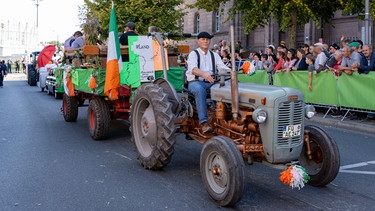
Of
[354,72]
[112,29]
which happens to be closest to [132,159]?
[112,29]

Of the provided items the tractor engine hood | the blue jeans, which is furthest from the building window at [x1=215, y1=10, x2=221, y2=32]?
the tractor engine hood

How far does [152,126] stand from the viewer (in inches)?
263

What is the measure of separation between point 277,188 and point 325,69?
7.91 meters

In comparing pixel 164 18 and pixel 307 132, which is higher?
pixel 164 18

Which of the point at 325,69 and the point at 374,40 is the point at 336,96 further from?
the point at 374,40

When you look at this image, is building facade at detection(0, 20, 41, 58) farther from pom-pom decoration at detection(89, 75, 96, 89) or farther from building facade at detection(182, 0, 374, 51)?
pom-pom decoration at detection(89, 75, 96, 89)

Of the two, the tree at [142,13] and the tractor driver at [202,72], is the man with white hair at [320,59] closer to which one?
the tractor driver at [202,72]

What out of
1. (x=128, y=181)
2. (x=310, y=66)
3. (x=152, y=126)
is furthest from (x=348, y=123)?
(x=128, y=181)

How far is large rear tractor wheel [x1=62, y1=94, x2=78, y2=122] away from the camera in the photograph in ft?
37.8

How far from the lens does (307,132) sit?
5617 millimetres

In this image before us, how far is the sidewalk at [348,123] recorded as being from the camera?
11.0 meters

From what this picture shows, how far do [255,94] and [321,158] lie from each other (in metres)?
1.29

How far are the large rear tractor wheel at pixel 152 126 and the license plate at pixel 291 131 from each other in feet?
5.45

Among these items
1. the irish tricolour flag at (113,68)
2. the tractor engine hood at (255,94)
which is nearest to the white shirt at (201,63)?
the tractor engine hood at (255,94)
